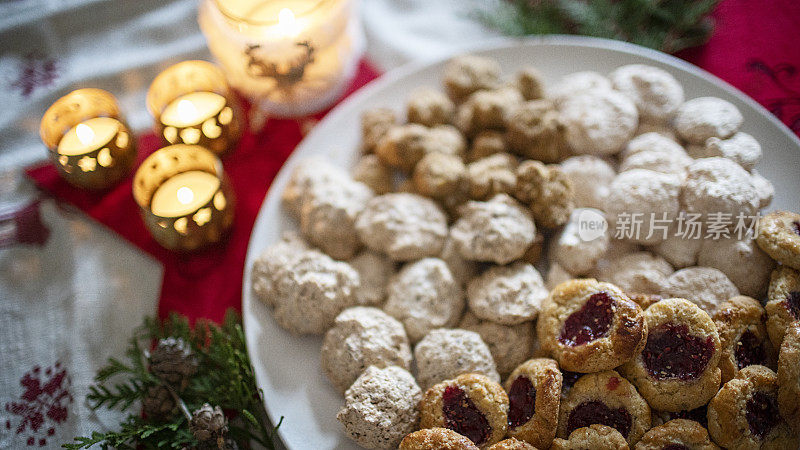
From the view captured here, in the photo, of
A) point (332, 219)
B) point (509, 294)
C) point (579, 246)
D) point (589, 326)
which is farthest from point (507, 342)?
point (332, 219)

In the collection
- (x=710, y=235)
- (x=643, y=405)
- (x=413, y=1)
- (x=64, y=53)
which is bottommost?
(x=643, y=405)

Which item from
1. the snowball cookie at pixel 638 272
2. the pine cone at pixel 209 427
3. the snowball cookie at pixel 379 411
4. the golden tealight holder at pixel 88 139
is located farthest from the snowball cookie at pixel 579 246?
the golden tealight holder at pixel 88 139

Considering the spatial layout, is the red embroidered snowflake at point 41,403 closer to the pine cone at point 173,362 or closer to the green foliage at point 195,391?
the green foliage at point 195,391

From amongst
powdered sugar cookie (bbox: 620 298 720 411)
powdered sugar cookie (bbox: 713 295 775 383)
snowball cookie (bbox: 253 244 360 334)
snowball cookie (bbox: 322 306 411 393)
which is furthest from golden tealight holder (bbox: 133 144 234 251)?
powdered sugar cookie (bbox: 713 295 775 383)

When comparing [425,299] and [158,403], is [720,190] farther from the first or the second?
[158,403]

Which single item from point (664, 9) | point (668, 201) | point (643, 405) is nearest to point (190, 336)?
point (643, 405)

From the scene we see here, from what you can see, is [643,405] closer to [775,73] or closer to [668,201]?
[668,201]
